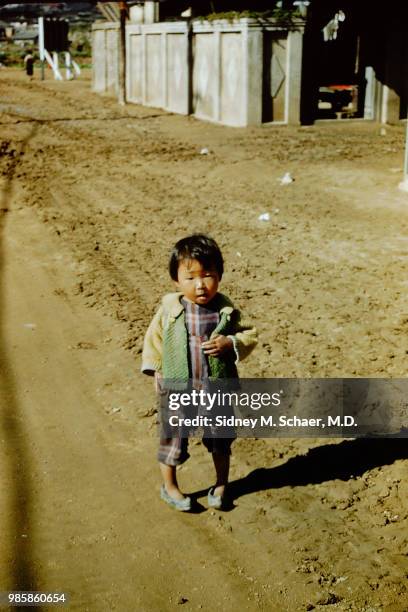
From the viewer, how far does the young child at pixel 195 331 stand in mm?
3568

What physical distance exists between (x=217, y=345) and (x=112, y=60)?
26.4m

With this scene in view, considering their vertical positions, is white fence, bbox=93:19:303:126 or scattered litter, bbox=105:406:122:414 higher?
white fence, bbox=93:19:303:126

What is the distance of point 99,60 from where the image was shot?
2978 cm

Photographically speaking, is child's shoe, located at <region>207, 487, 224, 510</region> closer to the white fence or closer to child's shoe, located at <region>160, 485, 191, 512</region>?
child's shoe, located at <region>160, 485, 191, 512</region>

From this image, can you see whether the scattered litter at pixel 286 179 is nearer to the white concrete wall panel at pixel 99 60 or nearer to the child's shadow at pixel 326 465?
the child's shadow at pixel 326 465

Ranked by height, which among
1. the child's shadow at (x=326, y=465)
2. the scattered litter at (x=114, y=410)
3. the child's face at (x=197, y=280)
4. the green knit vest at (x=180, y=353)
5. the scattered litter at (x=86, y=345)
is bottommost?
the child's shadow at (x=326, y=465)

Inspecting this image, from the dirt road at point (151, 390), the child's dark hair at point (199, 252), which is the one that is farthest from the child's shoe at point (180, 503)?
the child's dark hair at point (199, 252)

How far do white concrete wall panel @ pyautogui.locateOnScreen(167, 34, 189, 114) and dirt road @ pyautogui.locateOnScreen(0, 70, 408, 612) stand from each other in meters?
8.95

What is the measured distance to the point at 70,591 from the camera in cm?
335

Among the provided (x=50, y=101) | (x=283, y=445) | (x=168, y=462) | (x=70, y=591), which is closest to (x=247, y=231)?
(x=283, y=445)

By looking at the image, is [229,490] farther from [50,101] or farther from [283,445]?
[50,101]

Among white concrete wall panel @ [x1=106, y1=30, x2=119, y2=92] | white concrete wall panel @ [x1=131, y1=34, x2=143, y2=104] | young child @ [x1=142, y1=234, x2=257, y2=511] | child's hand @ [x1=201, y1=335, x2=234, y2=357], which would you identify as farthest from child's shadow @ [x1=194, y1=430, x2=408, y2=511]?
white concrete wall panel @ [x1=106, y1=30, x2=119, y2=92]

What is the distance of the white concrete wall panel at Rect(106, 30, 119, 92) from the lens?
90.7 ft

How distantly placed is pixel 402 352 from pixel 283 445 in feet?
5.29
